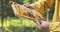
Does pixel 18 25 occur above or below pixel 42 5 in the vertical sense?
below

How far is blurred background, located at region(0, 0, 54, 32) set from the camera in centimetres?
159

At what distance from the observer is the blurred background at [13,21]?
159 cm

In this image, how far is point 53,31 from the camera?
1.55 m

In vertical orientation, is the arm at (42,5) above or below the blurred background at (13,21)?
above

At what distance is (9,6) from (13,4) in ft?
0.11

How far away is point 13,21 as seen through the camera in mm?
1604

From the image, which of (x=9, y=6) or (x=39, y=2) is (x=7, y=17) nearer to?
(x=9, y=6)

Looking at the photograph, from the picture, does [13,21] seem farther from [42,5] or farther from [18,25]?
[42,5]

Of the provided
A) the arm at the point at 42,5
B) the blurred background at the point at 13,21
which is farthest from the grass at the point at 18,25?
the arm at the point at 42,5

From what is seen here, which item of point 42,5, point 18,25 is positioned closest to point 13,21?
point 18,25

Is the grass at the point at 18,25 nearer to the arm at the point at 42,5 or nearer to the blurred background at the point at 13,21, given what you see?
the blurred background at the point at 13,21

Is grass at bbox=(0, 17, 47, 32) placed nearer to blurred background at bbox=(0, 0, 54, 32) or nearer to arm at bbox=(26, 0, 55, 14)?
blurred background at bbox=(0, 0, 54, 32)

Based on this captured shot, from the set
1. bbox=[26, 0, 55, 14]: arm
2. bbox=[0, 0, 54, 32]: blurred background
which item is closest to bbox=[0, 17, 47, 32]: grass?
bbox=[0, 0, 54, 32]: blurred background

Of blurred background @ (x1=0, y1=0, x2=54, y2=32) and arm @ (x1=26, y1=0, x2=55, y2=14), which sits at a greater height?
arm @ (x1=26, y1=0, x2=55, y2=14)
